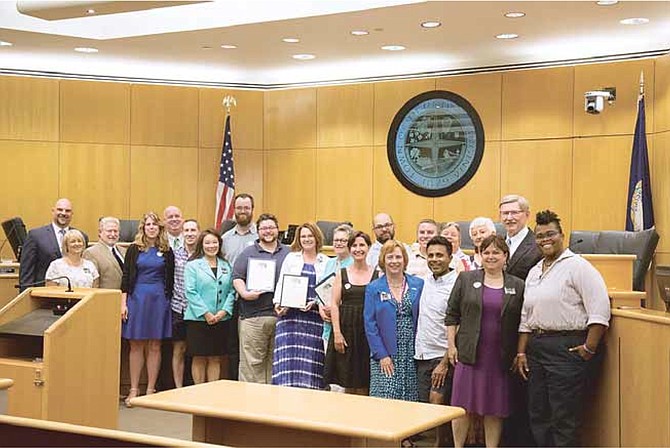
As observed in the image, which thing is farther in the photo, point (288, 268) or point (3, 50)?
point (3, 50)

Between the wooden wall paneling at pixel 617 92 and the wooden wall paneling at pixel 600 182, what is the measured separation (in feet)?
0.40

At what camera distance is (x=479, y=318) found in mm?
6309

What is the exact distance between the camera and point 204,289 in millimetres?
7945

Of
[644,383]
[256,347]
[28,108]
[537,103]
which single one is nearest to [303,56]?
[537,103]

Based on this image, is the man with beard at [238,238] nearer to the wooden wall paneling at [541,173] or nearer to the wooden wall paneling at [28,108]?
the wooden wall paneling at [541,173]

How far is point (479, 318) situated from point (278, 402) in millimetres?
1922

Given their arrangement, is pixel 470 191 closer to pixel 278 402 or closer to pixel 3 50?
pixel 3 50

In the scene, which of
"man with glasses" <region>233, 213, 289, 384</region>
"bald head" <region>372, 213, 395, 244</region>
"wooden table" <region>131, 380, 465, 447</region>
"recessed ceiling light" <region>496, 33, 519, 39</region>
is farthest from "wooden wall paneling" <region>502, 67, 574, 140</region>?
"wooden table" <region>131, 380, 465, 447</region>

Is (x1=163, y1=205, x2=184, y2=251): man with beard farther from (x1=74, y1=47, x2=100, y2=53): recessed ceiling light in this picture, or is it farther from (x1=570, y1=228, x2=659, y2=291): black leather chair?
(x1=74, y1=47, x2=100, y2=53): recessed ceiling light

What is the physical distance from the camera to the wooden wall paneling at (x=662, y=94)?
10375mm

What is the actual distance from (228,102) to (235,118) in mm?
525

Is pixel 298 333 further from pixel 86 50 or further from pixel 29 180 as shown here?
pixel 29 180

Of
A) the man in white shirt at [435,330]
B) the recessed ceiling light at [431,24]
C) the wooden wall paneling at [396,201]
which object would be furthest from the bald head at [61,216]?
the wooden wall paneling at [396,201]

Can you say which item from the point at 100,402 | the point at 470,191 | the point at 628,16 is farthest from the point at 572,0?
the point at 100,402
